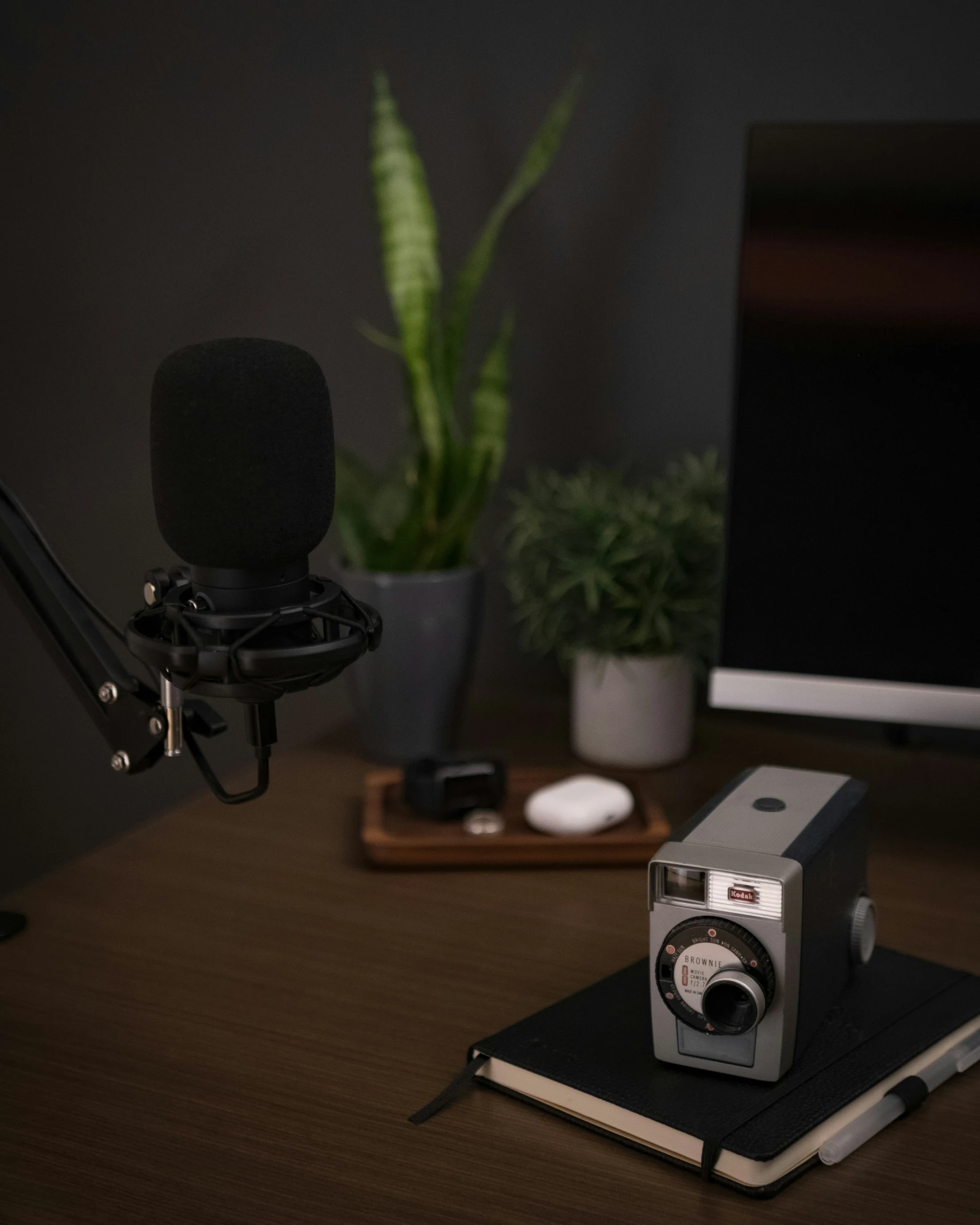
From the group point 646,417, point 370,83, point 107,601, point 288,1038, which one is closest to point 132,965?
point 288,1038

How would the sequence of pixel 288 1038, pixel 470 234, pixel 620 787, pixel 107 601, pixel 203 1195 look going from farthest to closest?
pixel 470 234
pixel 107 601
pixel 620 787
pixel 288 1038
pixel 203 1195

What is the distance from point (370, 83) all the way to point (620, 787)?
0.70 meters

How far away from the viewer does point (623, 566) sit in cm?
102

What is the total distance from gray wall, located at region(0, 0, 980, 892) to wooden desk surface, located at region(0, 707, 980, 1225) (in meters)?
0.29

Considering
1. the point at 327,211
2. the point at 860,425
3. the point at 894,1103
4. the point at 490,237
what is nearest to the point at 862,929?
the point at 894,1103

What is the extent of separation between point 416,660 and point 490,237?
0.34m

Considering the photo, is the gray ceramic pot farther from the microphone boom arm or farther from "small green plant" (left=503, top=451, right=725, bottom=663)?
the microphone boom arm

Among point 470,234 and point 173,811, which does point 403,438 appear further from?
point 173,811

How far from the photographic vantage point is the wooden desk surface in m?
0.56

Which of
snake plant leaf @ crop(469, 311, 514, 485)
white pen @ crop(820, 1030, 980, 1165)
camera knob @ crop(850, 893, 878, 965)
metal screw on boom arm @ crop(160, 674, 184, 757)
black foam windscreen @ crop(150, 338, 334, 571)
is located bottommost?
white pen @ crop(820, 1030, 980, 1165)

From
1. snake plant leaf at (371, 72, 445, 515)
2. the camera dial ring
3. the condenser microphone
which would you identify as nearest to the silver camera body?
the camera dial ring

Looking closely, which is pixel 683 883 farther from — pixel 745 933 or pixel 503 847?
pixel 503 847

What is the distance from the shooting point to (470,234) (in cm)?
121

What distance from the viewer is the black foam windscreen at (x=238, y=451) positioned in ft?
1.64
